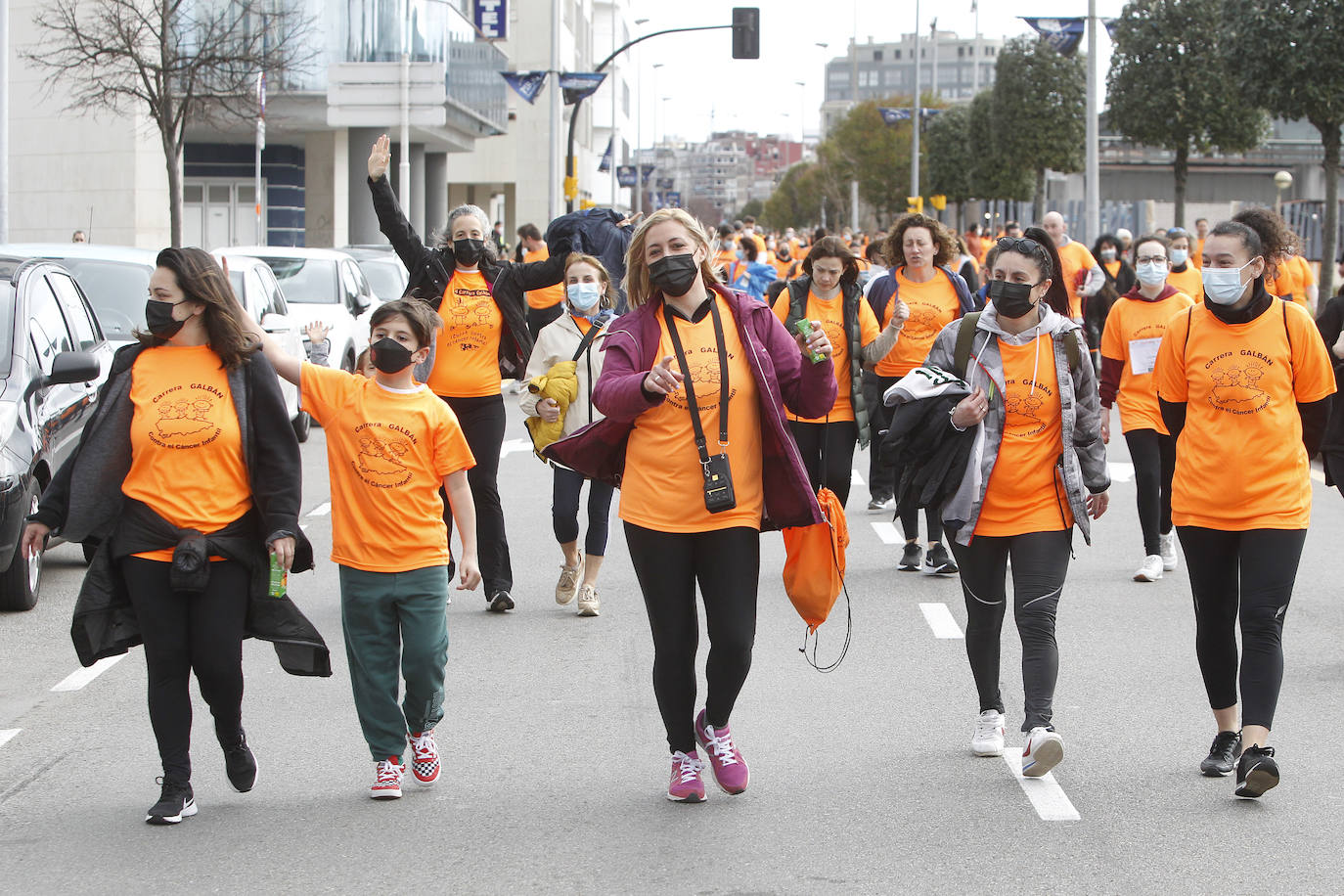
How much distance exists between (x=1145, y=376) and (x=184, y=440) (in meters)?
5.92

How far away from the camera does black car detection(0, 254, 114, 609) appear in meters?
8.33

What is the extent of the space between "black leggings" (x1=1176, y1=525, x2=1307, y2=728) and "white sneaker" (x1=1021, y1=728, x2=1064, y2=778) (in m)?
0.62

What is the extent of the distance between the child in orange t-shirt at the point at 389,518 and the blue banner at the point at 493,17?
55.5m

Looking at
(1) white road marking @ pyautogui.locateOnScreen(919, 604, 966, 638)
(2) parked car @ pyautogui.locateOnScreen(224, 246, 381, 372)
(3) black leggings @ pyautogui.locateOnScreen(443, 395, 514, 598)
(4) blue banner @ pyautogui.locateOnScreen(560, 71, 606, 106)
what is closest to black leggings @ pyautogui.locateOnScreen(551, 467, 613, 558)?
(3) black leggings @ pyautogui.locateOnScreen(443, 395, 514, 598)

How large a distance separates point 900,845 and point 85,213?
36.5 meters

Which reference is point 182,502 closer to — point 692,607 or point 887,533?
point 692,607

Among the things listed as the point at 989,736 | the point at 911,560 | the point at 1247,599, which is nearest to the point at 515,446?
the point at 911,560

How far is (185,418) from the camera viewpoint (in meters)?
5.10

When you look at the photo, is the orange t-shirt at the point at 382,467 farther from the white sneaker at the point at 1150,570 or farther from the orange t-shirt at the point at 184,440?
the white sneaker at the point at 1150,570

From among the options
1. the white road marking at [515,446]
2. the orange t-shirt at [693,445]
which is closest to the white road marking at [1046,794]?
the orange t-shirt at [693,445]

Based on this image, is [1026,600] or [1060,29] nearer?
[1026,600]

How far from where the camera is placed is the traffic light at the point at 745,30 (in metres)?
33.8

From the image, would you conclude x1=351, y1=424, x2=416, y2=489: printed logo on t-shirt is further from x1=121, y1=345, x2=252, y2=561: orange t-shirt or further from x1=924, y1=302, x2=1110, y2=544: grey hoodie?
x1=924, y1=302, x2=1110, y2=544: grey hoodie

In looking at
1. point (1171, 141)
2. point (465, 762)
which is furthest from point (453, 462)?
point (1171, 141)
